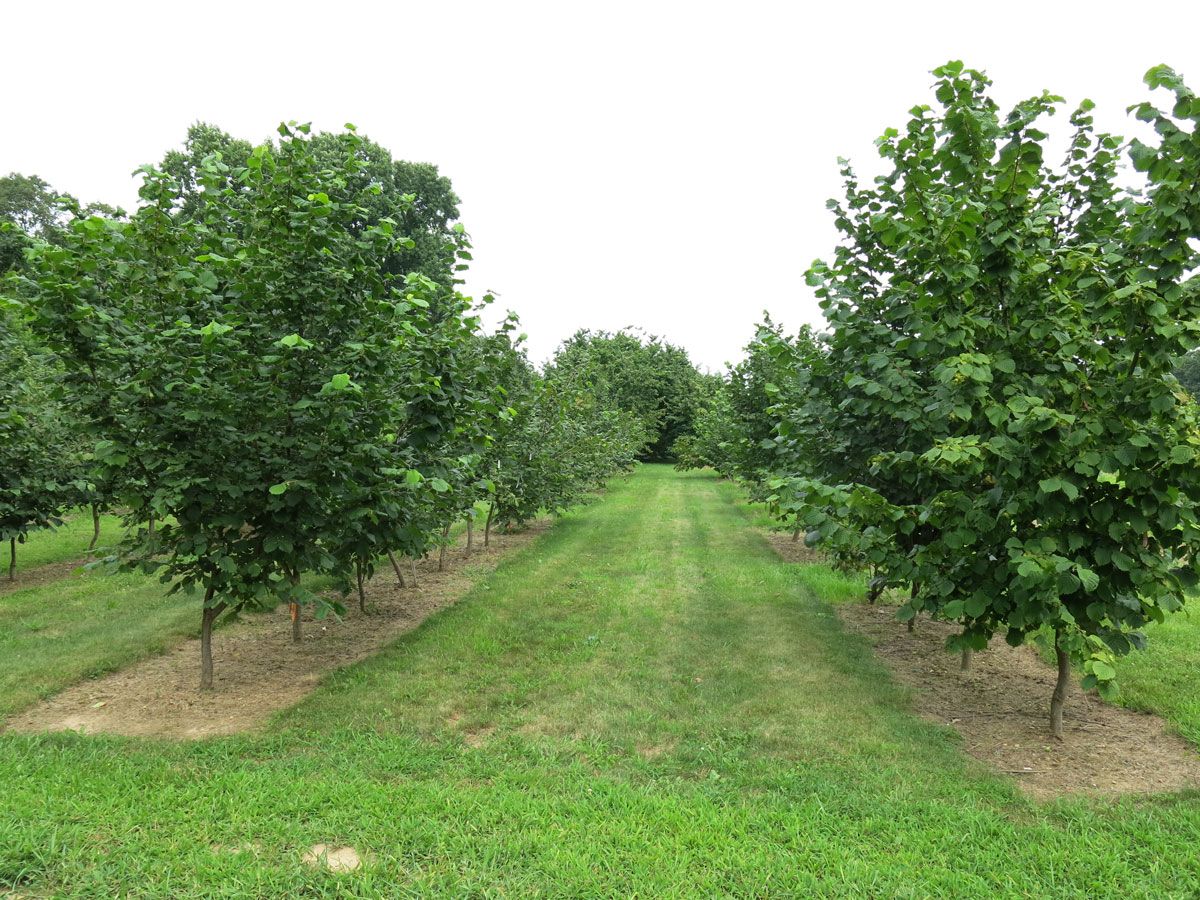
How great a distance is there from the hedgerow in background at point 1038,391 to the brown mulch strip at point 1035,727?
1.14 feet

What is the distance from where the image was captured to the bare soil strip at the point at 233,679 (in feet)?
16.1

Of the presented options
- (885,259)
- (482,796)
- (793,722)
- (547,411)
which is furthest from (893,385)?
(547,411)

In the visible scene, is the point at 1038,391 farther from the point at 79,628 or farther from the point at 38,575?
the point at 38,575

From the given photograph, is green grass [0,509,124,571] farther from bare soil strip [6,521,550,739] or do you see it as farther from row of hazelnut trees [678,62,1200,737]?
row of hazelnut trees [678,62,1200,737]

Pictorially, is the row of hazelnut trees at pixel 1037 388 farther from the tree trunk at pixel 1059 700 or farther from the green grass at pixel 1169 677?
the green grass at pixel 1169 677

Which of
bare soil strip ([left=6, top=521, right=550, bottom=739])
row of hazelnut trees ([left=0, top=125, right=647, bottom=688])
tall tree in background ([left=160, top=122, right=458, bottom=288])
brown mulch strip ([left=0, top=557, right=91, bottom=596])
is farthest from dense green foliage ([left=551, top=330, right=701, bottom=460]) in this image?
row of hazelnut trees ([left=0, top=125, right=647, bottom=688])

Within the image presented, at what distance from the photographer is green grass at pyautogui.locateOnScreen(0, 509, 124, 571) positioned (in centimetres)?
1165

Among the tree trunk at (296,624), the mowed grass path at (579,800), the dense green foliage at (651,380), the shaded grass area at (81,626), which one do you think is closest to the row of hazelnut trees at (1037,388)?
the mowed grass path at (579,800)

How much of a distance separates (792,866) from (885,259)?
471 cm

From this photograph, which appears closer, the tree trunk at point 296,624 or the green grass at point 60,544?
the tree trunk at point 296,624

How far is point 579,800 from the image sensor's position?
12.2 ft

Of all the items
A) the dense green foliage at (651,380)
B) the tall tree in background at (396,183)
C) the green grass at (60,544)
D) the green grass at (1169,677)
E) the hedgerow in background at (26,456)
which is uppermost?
the tall tree in background at (396,183)

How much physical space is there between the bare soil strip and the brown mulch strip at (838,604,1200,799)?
16.8 feet

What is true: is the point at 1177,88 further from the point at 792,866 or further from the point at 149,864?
the point at 149,864
